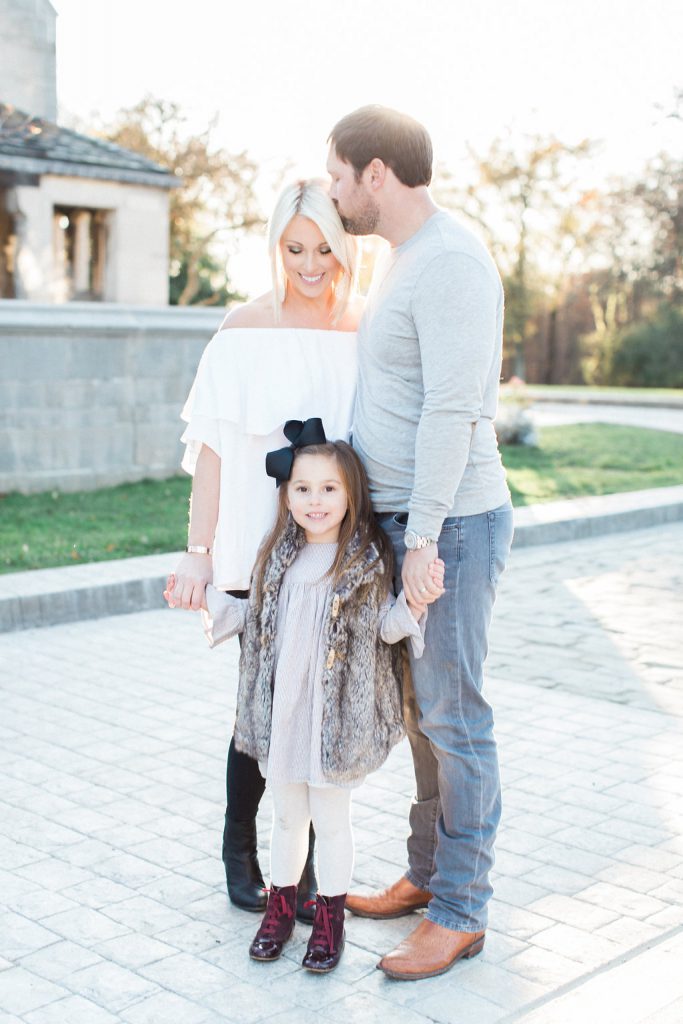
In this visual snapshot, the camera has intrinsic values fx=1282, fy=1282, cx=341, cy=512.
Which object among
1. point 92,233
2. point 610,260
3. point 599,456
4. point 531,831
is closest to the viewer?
point 531,831

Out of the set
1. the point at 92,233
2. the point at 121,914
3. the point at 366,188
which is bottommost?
the point at 121,914

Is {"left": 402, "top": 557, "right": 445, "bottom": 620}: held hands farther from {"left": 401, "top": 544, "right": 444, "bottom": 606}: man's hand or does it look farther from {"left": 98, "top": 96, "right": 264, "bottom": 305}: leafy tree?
{"left": 98, "top": 96, "right": 264, "bottom": 305}: leafy tree

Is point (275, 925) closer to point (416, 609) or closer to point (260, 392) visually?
point (416, 609)

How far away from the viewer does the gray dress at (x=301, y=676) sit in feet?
10.3

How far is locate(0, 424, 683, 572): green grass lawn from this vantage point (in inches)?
334

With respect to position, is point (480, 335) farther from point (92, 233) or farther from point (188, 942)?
point (92, 233)

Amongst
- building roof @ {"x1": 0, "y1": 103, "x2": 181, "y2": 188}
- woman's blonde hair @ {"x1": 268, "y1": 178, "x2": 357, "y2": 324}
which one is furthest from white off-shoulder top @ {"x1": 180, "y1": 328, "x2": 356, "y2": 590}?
building roof @ {"x1": 0, "y1": 103, "x2": 181, "y2": 188}

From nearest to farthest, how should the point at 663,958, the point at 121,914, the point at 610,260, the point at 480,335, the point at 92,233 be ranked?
the point at 480,335 → the point at 663,958 → the point at 121,914 → the point at 92,233 → the point at 610,260

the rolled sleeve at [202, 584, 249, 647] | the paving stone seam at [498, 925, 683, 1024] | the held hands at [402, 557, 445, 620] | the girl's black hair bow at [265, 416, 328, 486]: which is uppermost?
the girl's black hair bow at [265, 416, 328, 486]

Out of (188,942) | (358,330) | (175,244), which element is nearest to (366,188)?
(358,330)

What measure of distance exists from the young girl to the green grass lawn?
4832 mm

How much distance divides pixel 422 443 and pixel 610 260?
40191 millimetres

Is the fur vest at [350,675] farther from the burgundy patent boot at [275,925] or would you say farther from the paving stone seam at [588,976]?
the paving stone seam at [588,976]

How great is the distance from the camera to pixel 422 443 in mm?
2941
